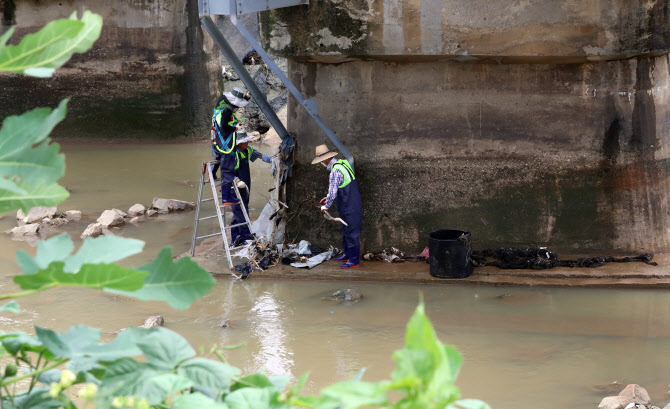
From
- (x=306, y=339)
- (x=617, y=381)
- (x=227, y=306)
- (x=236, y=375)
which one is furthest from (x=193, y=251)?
(x=236, y=375)

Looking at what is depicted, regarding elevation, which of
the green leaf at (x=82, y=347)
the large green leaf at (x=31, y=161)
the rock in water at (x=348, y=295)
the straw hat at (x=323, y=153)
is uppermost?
the large green leaf at (x=31, y=161)

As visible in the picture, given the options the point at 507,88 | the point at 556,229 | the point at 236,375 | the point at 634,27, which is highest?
the point at 634,27

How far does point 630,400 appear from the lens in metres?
5.64

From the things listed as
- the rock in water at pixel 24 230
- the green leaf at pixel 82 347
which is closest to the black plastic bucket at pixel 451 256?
the rock in water at pixel 24 230

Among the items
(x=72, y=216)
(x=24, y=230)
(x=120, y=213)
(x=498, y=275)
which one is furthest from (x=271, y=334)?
(x=72, y=216)

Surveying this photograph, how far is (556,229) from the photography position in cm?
939

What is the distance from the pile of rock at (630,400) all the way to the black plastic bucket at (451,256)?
3275 millimetres

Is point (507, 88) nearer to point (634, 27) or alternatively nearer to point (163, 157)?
point (634, 27)

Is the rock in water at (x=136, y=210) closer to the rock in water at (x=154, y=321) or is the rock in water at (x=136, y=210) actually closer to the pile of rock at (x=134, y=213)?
the pile of rock at (x=134, y=213)

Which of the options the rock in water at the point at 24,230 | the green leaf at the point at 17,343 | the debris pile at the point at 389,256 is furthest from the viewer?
the rock in water at the point at 24,230

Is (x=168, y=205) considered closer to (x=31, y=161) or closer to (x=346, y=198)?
(x=346, y=198)

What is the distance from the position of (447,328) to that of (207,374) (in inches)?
256

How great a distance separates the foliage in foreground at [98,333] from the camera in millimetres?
1190

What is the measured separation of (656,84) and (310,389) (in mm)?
5570
